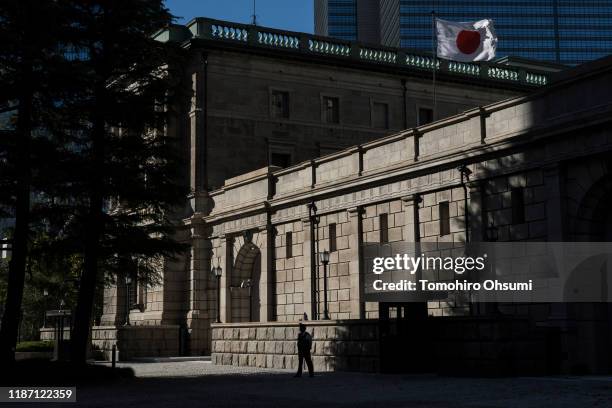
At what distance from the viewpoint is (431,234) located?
3497cm

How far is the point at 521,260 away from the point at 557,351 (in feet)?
14.4

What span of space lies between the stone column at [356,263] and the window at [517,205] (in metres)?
8.71

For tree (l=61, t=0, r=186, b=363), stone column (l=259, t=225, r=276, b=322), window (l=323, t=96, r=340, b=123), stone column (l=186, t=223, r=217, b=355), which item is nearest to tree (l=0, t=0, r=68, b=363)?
tree (l=61, t=0, r=186, b=363)

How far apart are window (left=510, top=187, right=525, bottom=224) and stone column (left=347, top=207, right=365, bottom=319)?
8.71 meters

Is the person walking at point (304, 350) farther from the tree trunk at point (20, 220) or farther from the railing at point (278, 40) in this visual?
the railing at point (278, 40)

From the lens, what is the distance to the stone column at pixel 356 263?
38250 millimetres

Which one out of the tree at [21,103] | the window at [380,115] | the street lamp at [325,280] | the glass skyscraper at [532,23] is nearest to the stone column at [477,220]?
the street lamp at [325,280]

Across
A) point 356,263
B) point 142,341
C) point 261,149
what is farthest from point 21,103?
point 261,149

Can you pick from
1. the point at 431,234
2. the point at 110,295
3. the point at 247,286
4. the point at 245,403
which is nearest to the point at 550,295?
the point at 431,234

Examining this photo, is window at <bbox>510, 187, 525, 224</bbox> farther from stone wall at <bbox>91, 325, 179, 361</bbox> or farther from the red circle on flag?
stone wall at <bbox>91, 325, 179, 361</bbox>

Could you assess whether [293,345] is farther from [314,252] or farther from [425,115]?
[425,115]

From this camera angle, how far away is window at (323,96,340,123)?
5258 cm

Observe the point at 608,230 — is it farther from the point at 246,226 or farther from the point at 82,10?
the point at 246,226

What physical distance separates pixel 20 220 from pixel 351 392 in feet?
40.4
